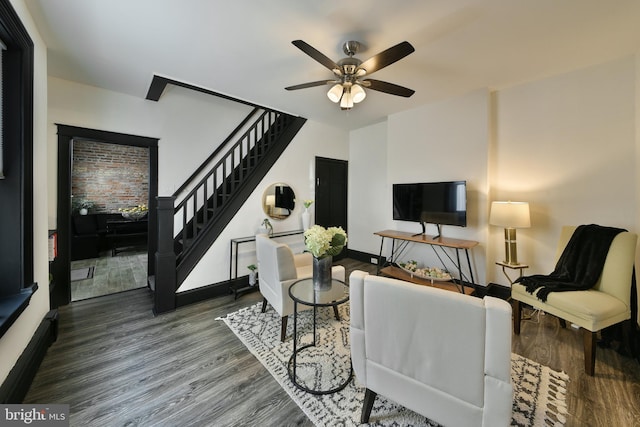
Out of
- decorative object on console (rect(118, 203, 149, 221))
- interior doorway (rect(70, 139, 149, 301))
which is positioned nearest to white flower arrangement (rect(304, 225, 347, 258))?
interior doorway (rect(70, 139, 149, 301))

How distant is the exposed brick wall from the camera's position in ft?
17.5

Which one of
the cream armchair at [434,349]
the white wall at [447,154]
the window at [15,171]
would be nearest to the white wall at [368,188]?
the white wall at [447,154]

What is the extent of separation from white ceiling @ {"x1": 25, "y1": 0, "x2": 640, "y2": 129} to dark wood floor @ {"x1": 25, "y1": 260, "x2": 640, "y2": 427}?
270 centimetres

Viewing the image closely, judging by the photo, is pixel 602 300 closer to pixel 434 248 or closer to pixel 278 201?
pixel 434 248

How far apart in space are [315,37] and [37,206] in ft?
8.57

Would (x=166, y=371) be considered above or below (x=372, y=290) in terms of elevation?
below

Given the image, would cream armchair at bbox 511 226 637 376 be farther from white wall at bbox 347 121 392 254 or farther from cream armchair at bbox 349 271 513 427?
white wall at bbox 347 121 392 254

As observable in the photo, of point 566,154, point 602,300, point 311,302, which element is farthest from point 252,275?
point 566,154

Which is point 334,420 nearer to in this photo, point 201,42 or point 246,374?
point 246,374

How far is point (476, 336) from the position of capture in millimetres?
1050

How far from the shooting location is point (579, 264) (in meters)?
2.28

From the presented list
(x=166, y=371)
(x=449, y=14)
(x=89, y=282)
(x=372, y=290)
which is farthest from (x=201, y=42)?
(x=89, y=282)

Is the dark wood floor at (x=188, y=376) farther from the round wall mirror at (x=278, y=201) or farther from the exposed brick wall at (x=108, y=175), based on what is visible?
the exposed brick wall at (x=108, y=175)

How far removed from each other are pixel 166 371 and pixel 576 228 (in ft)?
13.0
